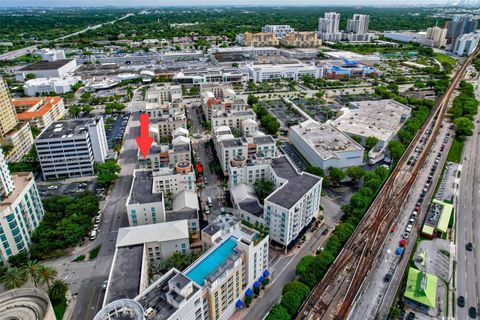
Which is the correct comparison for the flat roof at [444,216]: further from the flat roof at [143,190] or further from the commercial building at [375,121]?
the flat roof at [143,190]

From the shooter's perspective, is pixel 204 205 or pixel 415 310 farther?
pixel 204 205

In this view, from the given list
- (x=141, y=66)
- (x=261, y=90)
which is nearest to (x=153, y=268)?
(x=261, y=90)

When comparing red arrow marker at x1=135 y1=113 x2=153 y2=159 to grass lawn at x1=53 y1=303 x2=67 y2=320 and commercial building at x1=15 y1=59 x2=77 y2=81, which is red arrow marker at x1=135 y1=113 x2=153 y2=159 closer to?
grass lawn at x1=53 y1=303 x2=67 y2=320

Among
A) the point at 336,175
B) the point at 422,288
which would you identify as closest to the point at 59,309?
the point at 422,288

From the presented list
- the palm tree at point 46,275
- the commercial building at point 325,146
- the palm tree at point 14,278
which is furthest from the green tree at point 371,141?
the palm tree at point 14,278

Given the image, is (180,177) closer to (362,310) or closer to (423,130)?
(362,310)

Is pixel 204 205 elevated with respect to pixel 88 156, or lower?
lower
